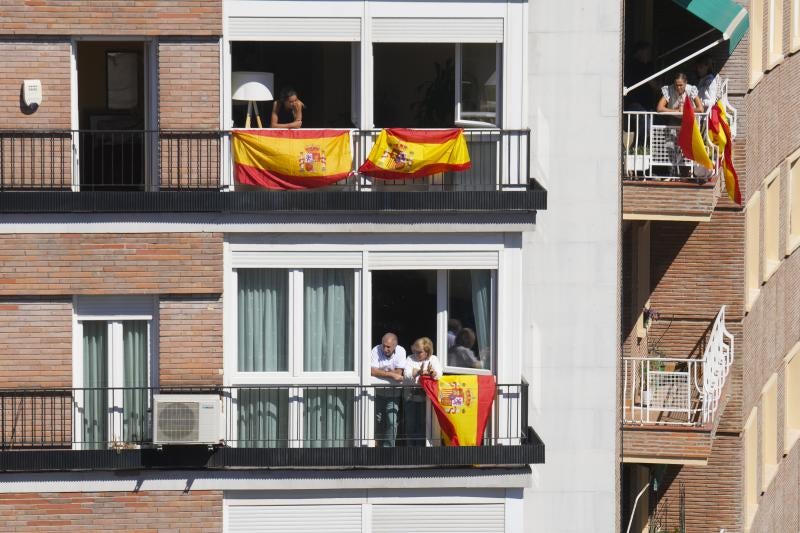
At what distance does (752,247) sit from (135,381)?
12.3 meters

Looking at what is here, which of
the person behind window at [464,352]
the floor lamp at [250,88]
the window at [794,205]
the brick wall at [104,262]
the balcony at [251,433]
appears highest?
the floor lamp at [250,88]

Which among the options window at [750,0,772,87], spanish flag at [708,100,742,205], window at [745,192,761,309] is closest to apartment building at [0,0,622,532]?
spanish flag at [708,100,742,205]

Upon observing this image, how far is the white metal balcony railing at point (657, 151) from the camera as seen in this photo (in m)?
35.2

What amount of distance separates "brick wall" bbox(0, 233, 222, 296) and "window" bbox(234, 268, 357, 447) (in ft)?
2.79

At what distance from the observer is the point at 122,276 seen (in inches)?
1268

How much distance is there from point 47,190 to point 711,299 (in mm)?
11266

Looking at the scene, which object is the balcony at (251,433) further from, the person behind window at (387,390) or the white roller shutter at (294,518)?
the white roller shutter at (294,518)

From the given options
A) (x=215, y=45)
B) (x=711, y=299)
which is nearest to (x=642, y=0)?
(x=711, y=299)

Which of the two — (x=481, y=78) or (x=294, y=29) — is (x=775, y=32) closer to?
(x=481, y=78)

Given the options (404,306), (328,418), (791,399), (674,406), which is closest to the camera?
(328,418)

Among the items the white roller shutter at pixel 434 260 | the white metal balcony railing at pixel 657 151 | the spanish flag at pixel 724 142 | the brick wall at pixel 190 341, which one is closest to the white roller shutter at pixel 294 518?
the brick wall at pixel 190 341

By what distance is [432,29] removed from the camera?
32500mm

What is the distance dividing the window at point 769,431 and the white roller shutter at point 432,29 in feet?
44.1

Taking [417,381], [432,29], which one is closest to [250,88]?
[432,29]
